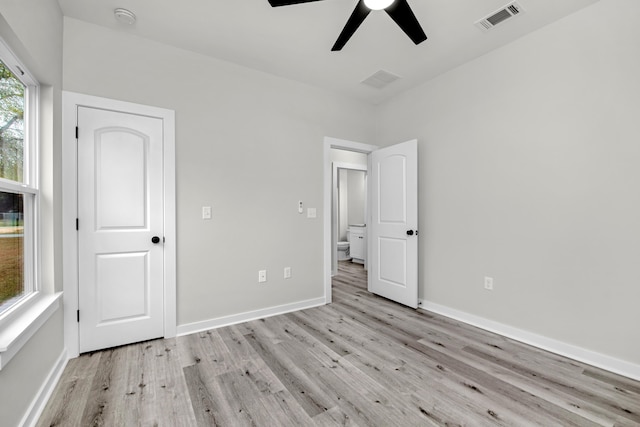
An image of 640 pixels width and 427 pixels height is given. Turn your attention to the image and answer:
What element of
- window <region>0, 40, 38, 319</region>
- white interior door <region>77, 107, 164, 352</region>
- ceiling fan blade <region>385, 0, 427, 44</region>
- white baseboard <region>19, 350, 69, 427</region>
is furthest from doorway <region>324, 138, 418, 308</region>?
window <region>0, 40, 38, 319</region>

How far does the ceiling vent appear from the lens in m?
2.19

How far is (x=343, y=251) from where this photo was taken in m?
6.93

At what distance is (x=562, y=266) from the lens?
235cm

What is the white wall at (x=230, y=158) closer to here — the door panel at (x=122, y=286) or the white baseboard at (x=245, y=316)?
the white baseboard at (x=245, y=316)

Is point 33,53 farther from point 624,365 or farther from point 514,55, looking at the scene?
point 624,365

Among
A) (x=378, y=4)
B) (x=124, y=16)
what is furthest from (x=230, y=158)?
(x=378, y=4)

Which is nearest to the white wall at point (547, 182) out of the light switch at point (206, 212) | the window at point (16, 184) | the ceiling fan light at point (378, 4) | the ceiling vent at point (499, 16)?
the ceiling vent at point (499, 16)

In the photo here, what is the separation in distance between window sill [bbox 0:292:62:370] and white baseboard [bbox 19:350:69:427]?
39cm

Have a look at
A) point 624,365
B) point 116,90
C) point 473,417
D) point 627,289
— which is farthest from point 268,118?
point 624,365

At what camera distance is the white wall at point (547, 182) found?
2.07 m

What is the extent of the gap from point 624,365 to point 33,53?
431cm

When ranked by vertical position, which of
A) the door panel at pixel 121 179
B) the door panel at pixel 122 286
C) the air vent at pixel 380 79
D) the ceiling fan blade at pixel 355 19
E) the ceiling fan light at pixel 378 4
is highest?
the air vent at pixel 380 79

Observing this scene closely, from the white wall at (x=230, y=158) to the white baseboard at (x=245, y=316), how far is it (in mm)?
51

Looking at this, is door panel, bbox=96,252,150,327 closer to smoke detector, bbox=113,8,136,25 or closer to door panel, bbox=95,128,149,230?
door panel, bbox=95,128,149,230
